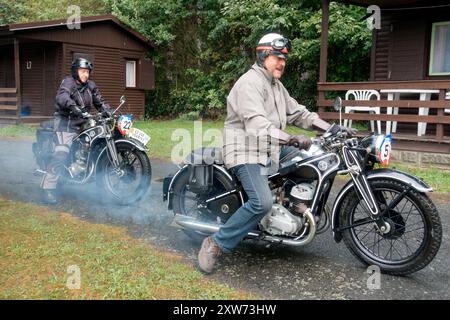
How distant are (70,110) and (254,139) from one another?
355 centimetres

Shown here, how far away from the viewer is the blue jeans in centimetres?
402

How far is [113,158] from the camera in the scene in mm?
6297

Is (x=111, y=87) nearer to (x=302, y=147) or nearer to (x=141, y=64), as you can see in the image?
(x=141, y=64)

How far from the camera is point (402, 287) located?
151 inches

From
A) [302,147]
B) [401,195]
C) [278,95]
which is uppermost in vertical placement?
[278,95]

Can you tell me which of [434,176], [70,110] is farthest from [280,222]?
[434,176]

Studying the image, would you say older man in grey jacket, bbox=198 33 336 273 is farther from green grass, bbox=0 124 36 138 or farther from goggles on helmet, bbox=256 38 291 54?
green grass, bbox=0 124 36 138

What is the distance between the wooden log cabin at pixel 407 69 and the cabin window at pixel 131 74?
12.5 meters

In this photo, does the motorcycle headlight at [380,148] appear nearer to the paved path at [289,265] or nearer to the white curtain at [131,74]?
the paved path at [289,265]

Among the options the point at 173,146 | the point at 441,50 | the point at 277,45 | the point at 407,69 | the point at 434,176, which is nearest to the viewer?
the point at 277,45

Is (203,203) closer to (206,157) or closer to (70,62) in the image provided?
(206,157)

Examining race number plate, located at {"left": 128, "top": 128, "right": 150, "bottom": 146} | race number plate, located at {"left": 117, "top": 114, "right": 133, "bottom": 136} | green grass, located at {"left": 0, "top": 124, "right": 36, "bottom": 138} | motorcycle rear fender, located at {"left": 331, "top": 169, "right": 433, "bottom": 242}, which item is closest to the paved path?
motorcycle rear fender, located at {"left": 331, "top": 169, "right": 433, "bottom": 242}

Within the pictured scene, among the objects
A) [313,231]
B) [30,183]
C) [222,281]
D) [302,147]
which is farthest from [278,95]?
[30,183]
